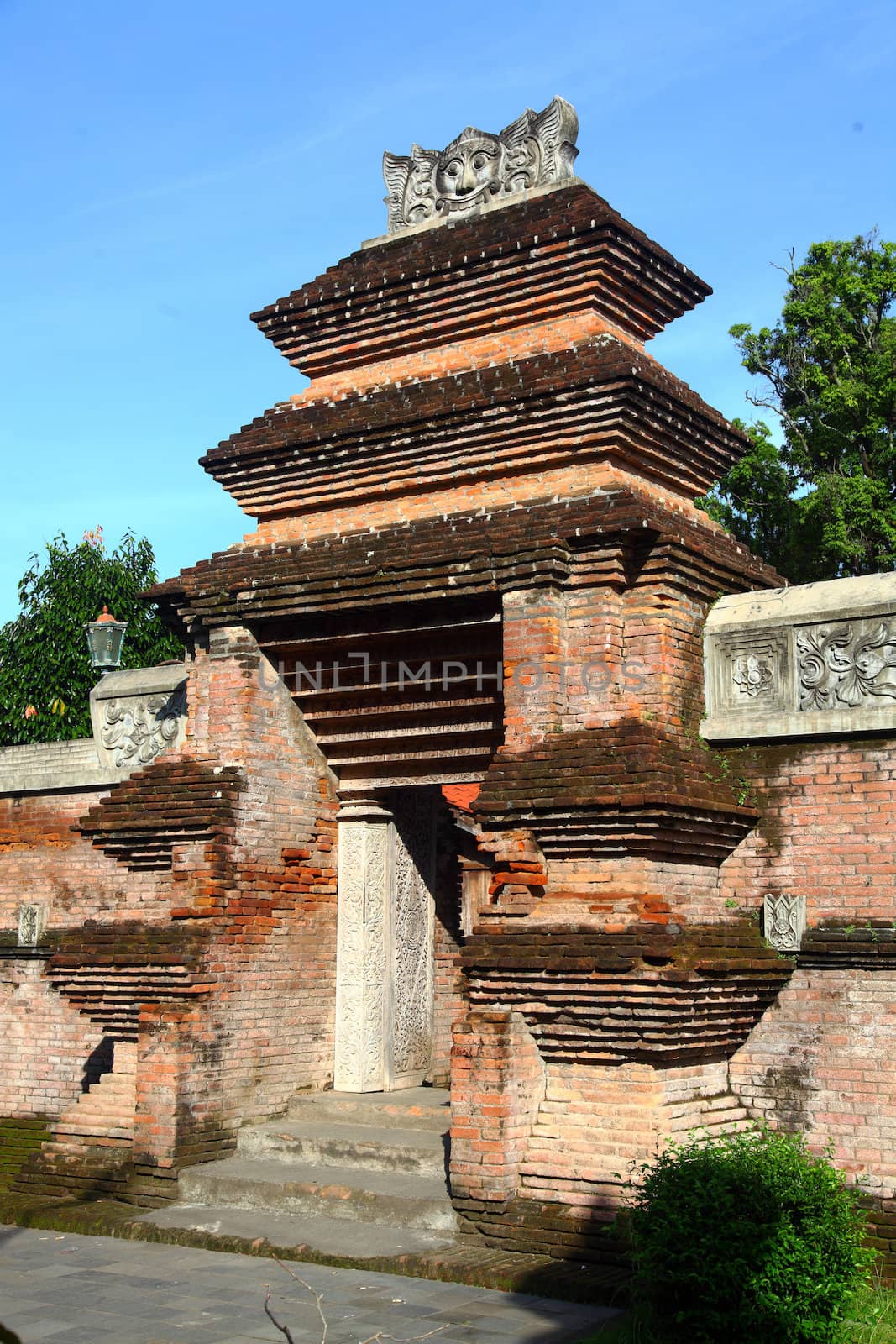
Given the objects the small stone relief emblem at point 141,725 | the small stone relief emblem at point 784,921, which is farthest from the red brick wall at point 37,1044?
the small stone relief emblem at point 784,921

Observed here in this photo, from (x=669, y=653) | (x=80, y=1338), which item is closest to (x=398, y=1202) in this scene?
(x=80, y=1338)

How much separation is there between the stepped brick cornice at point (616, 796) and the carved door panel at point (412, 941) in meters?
2.86

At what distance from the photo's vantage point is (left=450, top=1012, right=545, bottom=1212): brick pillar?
780 cm

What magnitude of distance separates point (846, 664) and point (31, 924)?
24.9 ft

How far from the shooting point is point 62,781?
1245cm

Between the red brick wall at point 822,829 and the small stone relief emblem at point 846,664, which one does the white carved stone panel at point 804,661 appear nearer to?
the small stone relief emblem at point 846,664

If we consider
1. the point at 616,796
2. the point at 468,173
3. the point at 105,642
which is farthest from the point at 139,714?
the point at 616,796

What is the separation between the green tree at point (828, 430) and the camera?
1897 centimetres

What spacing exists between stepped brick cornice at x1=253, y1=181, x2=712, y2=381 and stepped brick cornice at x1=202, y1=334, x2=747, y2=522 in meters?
0.45

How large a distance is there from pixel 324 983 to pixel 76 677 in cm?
1321

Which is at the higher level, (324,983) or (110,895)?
(110,895)

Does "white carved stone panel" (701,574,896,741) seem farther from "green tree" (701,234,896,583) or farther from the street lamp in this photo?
"green tree" (701,234,896,583)

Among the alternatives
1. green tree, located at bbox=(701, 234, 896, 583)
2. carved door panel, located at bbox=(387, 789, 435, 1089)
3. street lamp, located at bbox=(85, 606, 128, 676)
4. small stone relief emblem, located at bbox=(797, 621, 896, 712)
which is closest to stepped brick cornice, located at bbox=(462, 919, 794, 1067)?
small stone relief emblem, located at bbox=(797, 621, 896, 712)

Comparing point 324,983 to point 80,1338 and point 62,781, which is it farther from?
point 80,1338
